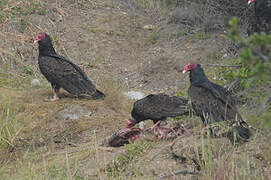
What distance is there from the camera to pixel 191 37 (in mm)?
8875

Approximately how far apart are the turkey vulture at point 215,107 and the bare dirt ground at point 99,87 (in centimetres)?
16

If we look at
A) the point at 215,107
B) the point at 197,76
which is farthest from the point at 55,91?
the point at 215,107

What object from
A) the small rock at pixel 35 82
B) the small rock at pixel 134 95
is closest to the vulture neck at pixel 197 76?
the small rock at pixel 134 95

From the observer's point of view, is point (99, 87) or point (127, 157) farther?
point (99, 87)

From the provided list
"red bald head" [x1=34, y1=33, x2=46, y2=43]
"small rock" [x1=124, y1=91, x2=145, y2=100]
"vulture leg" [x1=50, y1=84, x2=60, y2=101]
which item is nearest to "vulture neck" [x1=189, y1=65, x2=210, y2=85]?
"small rock" [x1=124, y1=91, x2=145, y2=100]

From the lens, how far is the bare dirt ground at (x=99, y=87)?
3.54 meters

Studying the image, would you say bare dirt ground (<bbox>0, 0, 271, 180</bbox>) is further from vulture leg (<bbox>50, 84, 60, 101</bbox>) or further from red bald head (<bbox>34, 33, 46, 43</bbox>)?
red bald head (<bbox>34, 33, 46, 43</bbox>)

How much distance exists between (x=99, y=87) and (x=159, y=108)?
8.22ft

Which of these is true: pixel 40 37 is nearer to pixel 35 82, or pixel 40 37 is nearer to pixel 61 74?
pixel 61 74

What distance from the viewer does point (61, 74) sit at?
582cm

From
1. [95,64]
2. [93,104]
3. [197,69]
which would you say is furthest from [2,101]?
[95,64]

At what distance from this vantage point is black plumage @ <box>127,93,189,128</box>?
15.5ft

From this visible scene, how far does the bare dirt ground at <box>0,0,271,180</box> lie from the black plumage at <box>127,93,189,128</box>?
0.52 meters

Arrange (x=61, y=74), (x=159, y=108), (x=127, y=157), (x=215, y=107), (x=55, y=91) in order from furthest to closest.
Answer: (x=55, y=91) → (x=61, y=74) → (x=159, y=108) → (x=215, y=107) → (x=127, y=157)
